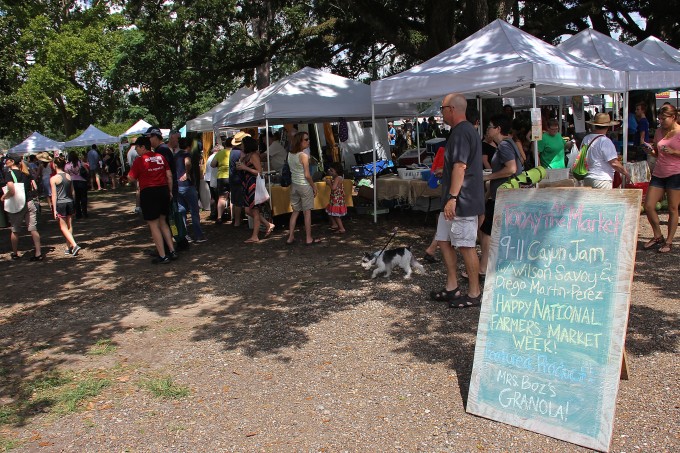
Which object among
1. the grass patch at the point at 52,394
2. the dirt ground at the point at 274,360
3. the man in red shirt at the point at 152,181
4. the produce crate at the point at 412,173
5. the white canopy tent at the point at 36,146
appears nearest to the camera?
the dirt ground at the point at 274,360

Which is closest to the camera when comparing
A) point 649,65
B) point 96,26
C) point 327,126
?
point 649,65

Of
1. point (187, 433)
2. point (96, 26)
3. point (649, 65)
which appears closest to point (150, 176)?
point (187, 433)

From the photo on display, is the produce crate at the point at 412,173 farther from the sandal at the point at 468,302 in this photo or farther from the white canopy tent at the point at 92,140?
the white canopy tent at the point at 92,140

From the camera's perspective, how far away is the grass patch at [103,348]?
4.82 metres

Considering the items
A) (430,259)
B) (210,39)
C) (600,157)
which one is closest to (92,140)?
(210,39)

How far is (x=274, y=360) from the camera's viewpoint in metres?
4.40

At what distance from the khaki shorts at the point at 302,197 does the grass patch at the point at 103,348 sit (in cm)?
385

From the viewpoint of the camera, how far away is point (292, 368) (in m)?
4.24

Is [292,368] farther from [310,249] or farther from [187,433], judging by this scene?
[310,249]

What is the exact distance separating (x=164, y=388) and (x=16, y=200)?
5906 millimetres

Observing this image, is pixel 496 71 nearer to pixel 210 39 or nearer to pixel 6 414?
pixel 6 414

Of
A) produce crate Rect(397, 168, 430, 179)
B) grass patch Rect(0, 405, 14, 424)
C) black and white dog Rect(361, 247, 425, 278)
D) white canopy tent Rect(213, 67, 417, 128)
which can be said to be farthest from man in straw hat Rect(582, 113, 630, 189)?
grass patch Rect(0, 405, 14, 424)

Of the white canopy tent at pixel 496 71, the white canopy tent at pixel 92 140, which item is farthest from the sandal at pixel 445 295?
the white canopy tent at pixel 92 140

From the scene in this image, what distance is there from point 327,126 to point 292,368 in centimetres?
1231
